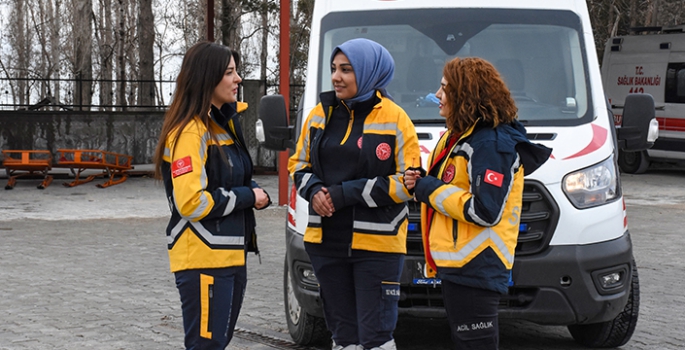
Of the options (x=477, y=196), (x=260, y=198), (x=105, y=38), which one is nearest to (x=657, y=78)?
(x=477, y=196)

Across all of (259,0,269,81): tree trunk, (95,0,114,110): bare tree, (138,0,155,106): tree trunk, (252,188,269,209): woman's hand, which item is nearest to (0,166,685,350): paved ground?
(252,188,269,209): woman's hand

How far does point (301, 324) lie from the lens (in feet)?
20.7

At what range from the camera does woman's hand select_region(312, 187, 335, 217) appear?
4.49 metres

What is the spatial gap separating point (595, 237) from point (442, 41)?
1.67 metres

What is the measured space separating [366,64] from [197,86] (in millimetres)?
815

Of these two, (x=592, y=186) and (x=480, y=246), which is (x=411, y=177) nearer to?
→ (x=480, y=246)

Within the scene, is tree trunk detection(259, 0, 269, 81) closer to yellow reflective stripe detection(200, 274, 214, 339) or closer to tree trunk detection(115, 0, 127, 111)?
tree trunk detection(115, 0, 127, 111)

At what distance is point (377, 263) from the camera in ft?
15.0

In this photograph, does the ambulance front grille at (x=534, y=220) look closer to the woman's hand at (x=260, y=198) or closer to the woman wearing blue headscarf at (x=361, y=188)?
the woman wearing blue headscarf at (x=361, y=188)

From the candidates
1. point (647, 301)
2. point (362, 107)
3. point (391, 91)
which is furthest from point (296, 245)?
point (647, 301)

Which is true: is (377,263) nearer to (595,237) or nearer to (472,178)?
(472,178)

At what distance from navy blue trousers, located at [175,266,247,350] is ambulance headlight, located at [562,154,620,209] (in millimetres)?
2406

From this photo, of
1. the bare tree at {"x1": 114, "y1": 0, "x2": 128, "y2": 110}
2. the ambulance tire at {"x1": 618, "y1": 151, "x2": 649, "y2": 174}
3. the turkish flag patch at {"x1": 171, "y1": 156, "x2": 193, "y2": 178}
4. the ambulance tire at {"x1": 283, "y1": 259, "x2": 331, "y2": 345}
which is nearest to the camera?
the turkish flag patch at {"x1": 171, "y1": 156, "x2": 193, "y2": 178}

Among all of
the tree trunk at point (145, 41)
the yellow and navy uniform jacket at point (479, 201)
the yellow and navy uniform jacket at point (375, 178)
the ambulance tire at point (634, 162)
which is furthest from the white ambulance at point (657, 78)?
the yellow and navy uniform jacket at point (479, 201)
